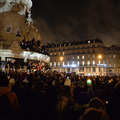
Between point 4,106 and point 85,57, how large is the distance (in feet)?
243

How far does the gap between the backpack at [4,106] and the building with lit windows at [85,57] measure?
67.1 m

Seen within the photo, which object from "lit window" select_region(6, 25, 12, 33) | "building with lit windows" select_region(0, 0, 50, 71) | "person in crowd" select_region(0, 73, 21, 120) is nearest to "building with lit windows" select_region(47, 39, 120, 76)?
"building with lit windows" select_region(0, 0, 50, 71)

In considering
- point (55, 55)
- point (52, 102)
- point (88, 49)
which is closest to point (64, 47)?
point (55, 55)

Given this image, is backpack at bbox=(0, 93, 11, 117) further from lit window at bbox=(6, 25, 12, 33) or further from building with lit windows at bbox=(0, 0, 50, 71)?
lit window at bbox=(6, 25, 12, 33)

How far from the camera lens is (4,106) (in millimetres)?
3416

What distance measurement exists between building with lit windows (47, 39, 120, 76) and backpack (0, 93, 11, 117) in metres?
67.1

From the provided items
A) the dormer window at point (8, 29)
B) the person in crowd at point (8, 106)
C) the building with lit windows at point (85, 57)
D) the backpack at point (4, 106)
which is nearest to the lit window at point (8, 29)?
the dormer window at point (8, 29)

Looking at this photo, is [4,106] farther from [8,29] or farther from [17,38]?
[8,29]

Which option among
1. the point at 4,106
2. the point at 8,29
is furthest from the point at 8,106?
the point at 8,29

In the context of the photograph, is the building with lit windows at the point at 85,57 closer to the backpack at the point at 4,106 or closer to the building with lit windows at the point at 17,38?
the building with lit windows at the point at 17,38

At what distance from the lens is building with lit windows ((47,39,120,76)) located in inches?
2820

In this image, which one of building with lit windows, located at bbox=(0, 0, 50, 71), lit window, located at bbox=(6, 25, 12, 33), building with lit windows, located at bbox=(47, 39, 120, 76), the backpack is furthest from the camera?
building with lit windows, located at bbox=(47, 39, 120, 76)

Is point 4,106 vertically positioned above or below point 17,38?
below

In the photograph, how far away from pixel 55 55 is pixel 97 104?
8133cm
